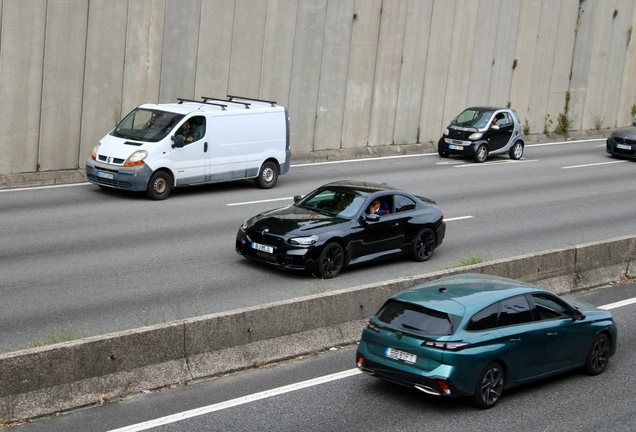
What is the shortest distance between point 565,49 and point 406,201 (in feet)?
78.4

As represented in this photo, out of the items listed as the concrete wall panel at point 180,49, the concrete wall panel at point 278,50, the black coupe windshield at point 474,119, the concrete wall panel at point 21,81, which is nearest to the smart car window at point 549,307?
the concrete wall panel at point 21,81

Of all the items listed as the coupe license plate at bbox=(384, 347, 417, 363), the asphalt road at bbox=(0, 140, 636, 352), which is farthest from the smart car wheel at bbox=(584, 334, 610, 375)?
the asphalt road at bbox=(0, 140, 636, 352)

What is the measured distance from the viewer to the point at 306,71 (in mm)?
27094

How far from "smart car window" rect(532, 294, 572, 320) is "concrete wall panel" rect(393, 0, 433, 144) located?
20.2m

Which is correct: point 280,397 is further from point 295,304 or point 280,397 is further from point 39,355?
point 39,355

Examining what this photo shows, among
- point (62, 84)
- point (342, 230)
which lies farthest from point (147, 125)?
point (342, 230)

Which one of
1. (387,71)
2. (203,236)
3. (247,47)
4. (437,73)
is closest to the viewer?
(203,236)

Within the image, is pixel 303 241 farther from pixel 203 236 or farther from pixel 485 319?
pixel 485 319

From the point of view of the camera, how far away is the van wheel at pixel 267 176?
2166 centimetres

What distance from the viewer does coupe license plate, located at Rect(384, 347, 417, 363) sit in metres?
9.03

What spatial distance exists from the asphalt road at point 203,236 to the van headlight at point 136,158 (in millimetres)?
868

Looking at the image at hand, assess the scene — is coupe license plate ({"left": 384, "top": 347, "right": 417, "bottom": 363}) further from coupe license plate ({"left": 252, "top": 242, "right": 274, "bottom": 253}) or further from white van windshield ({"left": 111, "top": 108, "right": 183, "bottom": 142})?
white van windshield ({"left": 111, "top": 108, "right": 183, "bottom": 142})

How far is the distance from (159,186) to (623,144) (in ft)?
60.6

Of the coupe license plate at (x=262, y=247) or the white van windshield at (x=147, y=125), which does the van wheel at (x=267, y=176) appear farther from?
the coupe license plate at (x=262, y=247)
